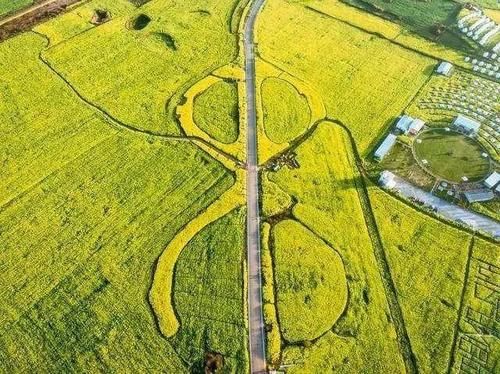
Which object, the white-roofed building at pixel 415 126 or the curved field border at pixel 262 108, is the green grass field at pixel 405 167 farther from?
the curved field border at pixel 262 108

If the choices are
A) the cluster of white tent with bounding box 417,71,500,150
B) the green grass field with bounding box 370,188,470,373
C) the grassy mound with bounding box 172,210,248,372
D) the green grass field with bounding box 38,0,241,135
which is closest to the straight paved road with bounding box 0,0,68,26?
the green grass field with bounding box 38,0,241,135

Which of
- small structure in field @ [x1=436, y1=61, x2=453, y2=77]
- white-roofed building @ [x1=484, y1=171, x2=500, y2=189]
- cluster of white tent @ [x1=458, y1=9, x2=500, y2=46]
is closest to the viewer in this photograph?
white-roofed building @ [x1=484, y1=171, x2=500, y2=189]

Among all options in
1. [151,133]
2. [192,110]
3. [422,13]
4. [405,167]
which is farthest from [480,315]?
[422,13]

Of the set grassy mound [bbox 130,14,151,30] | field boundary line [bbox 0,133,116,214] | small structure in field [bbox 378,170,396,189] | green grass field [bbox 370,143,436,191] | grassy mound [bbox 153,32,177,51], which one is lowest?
field boundary line [bbox 0,133,116,214]

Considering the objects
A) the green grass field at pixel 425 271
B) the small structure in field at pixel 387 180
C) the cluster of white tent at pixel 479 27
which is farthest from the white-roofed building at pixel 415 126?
the cluster of white tent at pixel 479 27

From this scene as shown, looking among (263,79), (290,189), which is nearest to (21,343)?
(290,189)

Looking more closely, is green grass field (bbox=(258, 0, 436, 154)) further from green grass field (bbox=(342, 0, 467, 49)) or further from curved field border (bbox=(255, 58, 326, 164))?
green grass field (bbox=(342, 0, 467, 49))
